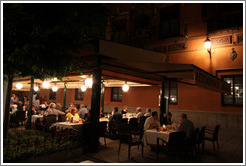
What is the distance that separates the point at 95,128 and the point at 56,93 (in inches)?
730

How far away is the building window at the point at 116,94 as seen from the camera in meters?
17.5

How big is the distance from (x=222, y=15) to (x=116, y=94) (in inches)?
405

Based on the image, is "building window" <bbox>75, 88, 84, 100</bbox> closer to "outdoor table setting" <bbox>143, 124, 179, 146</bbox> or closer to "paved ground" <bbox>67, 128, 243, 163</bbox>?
"paved ground" <bbox>67, 128, 243, 163</bbox>

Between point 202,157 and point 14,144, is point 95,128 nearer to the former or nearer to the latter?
point 14,144

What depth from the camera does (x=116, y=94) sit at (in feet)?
58.2

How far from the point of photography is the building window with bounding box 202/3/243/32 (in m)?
11.9

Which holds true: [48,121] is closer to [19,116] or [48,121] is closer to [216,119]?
[19,116]

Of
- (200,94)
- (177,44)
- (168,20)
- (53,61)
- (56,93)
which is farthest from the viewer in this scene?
(56,93)

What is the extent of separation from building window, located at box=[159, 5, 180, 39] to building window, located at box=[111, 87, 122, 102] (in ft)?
19.8

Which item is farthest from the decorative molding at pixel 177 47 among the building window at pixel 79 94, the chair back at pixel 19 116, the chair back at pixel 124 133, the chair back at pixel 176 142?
the building window at pixel 79 94

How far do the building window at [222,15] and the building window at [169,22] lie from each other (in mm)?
2026

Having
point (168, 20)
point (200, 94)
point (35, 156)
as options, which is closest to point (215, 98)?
point (200, 94)

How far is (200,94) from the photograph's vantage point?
12727mm

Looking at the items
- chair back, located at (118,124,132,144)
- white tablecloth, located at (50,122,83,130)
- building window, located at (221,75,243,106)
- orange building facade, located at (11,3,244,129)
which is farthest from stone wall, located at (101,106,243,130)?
white tablecloth, located at (50,122,83,130)
